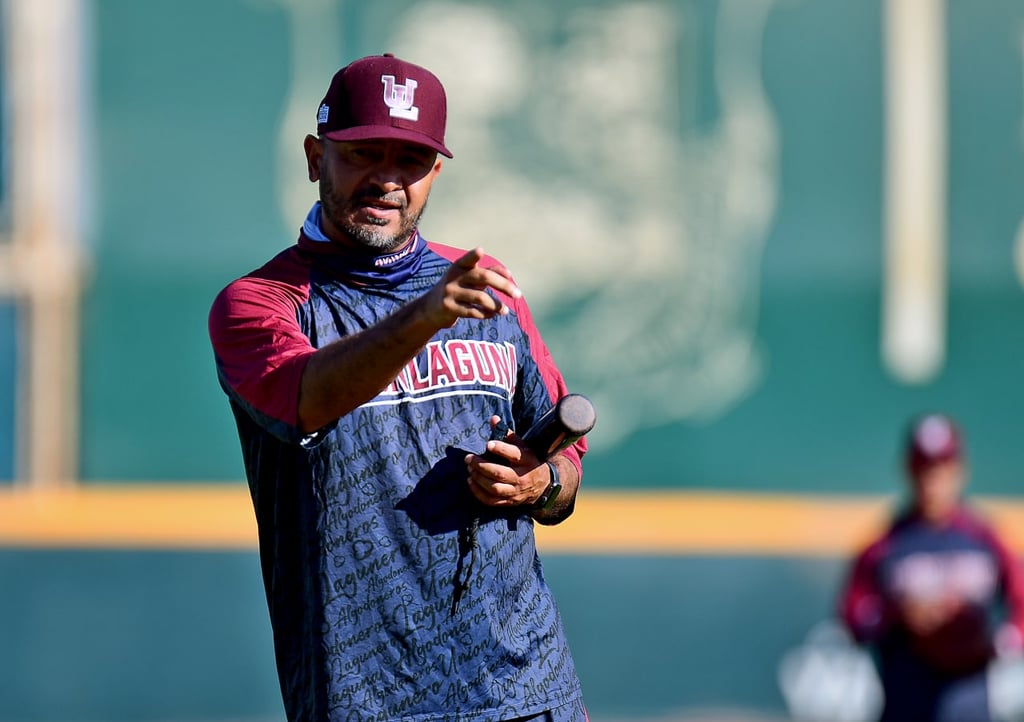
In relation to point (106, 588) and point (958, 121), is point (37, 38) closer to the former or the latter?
point (106, 588)

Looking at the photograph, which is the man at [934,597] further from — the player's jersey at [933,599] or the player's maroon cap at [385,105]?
the player's maroon cap at [385,105]

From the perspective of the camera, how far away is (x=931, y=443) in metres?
7.01

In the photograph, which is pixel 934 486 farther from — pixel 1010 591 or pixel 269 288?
pixel 269 288

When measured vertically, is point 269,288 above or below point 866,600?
above

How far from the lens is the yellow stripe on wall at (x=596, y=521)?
8.18 metres

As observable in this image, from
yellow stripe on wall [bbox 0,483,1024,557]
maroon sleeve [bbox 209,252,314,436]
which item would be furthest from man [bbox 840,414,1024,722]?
maroon sleeve [bbox 209,252,314,436]

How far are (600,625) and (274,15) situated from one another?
369 centimetres

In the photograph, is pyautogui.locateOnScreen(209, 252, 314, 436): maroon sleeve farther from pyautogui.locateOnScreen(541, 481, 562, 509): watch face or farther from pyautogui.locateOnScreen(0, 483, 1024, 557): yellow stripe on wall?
pyautogui.locateOnScreen(0, 483, 1024, 557): yellow stripe on wall

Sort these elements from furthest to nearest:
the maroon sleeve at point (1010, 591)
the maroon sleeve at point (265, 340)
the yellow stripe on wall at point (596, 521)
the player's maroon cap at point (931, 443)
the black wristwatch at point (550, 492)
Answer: the yellow stripe on wall at point (596, 521) → the player's maroon cap at point (931, 443) → the maroon sleeve at point (1010, 591) → the black wristwatch at point (550, 492) → the maroon sleeve at point (265, 340)

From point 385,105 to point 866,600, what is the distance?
15.7 feet

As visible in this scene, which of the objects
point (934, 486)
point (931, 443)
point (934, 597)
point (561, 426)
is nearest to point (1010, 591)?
point (934, 597)

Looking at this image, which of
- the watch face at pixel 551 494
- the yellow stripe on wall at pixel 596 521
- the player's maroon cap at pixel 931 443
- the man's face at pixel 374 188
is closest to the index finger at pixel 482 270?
the man's face at pixel 374 188

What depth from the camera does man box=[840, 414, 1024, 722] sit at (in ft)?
22.6

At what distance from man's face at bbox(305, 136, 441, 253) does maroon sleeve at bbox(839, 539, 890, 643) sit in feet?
14.9
